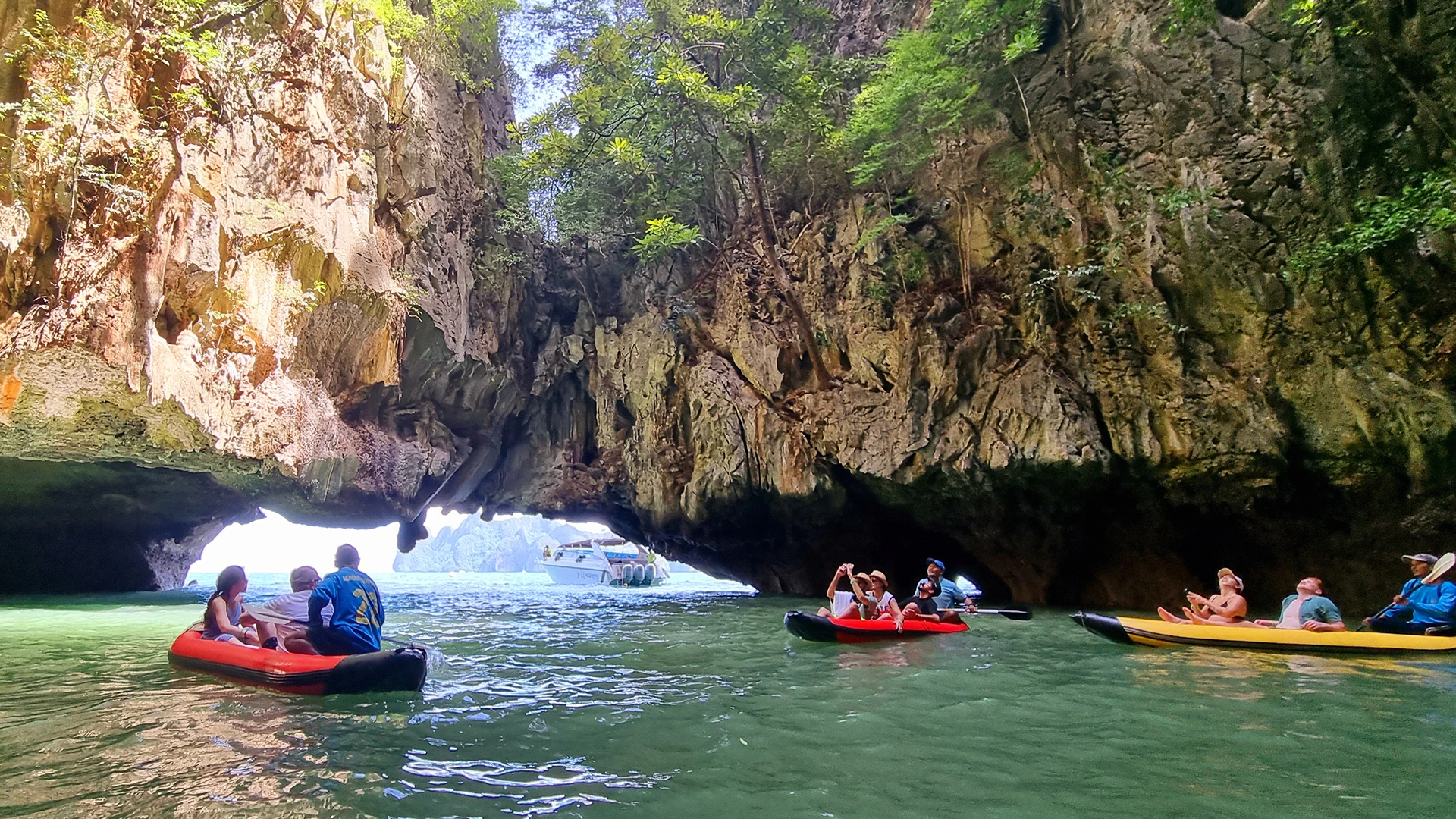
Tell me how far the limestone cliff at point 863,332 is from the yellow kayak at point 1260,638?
414cm

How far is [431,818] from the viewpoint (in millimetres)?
3176

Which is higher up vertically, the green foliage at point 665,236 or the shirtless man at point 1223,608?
the green foliage at point 665,236

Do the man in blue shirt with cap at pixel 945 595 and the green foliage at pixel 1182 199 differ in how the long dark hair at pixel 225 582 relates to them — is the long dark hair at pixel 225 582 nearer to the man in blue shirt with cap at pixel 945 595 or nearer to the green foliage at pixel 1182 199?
the man in blue shirt with cap at pixel 945 595

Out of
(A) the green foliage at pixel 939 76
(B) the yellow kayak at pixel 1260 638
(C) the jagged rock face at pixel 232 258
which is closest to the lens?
(B) the yellow kayak at pixel 1260 638

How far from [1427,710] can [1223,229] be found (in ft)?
27.0

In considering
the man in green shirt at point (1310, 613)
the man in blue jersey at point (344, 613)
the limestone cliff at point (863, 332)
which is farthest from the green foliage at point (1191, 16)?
the man in blue jersey at point (344, 613)

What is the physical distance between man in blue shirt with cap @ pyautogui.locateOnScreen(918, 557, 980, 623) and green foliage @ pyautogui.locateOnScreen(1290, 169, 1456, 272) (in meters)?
6.90

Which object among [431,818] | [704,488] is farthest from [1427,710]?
[704,488]

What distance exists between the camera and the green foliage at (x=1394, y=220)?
9.08 metres

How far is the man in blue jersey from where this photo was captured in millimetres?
6102

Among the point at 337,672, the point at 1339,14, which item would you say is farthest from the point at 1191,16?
the point at 337,672

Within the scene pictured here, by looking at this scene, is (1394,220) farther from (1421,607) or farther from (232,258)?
(232,258)

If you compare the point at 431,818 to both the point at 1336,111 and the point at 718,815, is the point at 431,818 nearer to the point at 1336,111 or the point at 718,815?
the point at 718,815

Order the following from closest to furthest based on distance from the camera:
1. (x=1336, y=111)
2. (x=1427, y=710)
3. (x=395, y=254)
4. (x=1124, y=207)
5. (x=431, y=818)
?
(x=431, y=818)
(x=1427, y=710)
(x=1336, y=111)
(x=1124, y=207)
(x=395, y=254)
